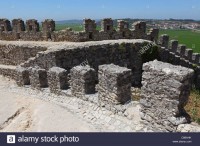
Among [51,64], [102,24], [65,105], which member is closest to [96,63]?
[51,64]

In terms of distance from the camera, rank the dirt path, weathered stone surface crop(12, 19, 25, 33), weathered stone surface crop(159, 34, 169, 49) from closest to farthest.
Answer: the dirt path
weathered stone surface crop(159, 34, 169, 49)
weathered stone surface crop(12, 19, 25, 33)

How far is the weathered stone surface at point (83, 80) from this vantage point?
31.7 ft

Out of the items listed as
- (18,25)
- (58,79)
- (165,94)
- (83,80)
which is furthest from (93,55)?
(165,94)

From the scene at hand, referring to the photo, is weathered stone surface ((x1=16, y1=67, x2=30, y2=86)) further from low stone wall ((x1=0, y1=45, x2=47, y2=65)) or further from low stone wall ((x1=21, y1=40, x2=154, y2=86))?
low stone wall ((x1=0, y1=45, x2=47, y2=65))

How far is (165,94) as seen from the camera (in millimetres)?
6871

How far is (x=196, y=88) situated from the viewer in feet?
62.5

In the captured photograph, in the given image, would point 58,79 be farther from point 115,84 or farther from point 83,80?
point 115,84

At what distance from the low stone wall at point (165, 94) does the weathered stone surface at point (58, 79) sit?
430 centimetres

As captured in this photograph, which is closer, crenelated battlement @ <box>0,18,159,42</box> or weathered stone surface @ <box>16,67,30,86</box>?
weathered stone surface @ <box>16,67,30,86</box>

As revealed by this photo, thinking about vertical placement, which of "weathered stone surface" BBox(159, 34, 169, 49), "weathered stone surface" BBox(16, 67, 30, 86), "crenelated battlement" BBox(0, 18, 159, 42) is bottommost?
"weathered stone surface" BBox(16, 67, 30, 86)

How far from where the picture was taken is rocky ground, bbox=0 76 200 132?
26.2 ft

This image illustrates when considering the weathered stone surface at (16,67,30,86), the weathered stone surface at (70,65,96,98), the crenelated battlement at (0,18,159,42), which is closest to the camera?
the weathered stone surface at (70,65,96,98)

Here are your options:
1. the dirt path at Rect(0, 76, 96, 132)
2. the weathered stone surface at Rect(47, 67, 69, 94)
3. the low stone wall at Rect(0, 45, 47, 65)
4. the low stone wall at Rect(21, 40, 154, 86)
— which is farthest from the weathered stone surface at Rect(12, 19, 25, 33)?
the weathered stone surface at Rect(47, 67, 69, 94)
